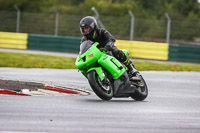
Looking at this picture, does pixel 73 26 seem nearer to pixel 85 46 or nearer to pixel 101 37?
pixel 101 37

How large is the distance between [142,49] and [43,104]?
59.8ft

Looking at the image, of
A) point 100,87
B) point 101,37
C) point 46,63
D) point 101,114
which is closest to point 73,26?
point 46,63

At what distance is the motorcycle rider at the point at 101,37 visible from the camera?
10914 millimetres

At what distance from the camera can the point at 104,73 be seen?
35.7 ft

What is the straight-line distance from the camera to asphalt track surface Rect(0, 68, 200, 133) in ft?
25.1

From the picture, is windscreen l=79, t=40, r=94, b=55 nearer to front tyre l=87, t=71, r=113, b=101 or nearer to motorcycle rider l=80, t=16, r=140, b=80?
motorcycle rider l=80, t=16, r=140, b=80

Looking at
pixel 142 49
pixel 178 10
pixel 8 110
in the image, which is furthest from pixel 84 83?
pixel 178 10

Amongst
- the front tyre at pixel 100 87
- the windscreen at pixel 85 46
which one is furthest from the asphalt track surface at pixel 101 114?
the windscreen at pixel 85 46

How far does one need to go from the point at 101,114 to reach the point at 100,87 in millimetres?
1573

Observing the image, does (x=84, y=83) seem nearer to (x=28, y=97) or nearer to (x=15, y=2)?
(x=28, y=97)

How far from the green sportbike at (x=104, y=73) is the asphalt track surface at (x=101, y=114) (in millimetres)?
197

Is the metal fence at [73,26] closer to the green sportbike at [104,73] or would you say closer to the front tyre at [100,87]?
the green sportbike at [104,73]

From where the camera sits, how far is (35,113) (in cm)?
876

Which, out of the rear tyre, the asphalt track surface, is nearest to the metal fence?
the asphalt track surface
